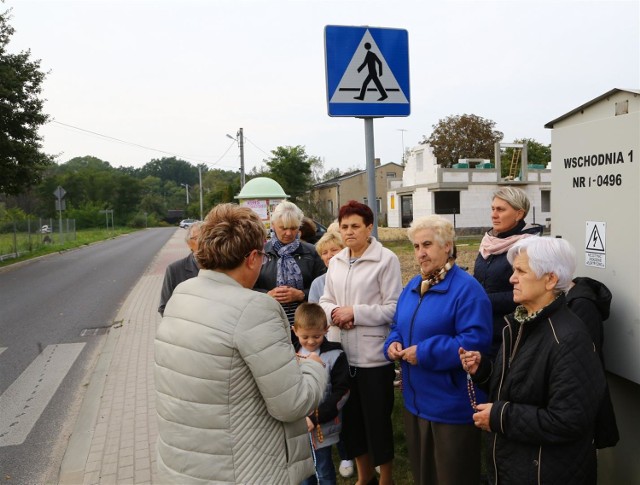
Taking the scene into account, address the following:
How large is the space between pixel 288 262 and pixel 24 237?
90.0 feet

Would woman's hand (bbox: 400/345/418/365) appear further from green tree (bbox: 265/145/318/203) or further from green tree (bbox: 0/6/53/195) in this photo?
green tree (bbox: 265/145/318/203)

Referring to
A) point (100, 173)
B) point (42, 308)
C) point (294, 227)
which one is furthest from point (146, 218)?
point (294, 227)

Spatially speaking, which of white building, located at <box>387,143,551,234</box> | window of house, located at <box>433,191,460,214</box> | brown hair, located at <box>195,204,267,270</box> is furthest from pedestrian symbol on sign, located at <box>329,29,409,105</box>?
window of house, located at <box>433,191,460,214</box>

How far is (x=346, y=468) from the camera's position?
3.76 m

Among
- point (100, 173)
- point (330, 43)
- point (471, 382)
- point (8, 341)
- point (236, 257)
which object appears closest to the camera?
point (236, 257)

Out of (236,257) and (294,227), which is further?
(294,227)

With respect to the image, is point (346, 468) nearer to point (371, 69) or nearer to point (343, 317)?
point (343, 317)

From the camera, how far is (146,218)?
91.2 m

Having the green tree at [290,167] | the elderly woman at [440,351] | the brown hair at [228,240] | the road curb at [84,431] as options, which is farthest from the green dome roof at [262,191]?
the green tree at [290,167]

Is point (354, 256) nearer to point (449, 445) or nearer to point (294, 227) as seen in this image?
point (294, 227)

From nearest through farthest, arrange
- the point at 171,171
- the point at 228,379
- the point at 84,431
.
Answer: the point at 228,379 < the point at 84,431 < the point at 171,171

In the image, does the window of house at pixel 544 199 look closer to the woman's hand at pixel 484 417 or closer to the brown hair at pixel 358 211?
the brown hair at pixel 358 211

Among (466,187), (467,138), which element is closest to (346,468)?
(466,187)

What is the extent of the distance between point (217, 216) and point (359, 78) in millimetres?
1864
